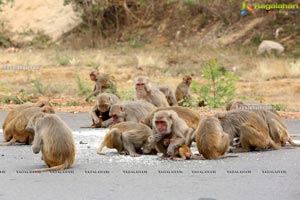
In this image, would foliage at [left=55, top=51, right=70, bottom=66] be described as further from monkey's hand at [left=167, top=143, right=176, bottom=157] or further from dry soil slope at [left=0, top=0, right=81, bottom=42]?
Result: monkey's hand at [left=167, top=143, right=176, bottom=157]

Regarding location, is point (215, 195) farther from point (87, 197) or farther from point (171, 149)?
point (171, 149)

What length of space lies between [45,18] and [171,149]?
35.6m

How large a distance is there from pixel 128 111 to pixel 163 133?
9.70 feet

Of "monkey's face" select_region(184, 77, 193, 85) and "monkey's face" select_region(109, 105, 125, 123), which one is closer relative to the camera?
Result: "monkey's face" select_region(109, 105, 125, 123)

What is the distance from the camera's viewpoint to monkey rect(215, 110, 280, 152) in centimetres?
1212

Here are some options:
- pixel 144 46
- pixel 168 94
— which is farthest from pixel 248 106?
pixel 144 46

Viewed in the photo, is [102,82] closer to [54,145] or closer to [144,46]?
[54,145]

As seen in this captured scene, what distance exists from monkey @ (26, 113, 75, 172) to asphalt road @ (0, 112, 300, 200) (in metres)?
0.16

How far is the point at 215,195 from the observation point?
914 centimetres

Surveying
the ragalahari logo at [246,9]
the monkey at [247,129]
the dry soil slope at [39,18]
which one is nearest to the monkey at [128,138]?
the monkey at [247,129]

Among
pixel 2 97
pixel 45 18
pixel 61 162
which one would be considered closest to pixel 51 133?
pixel 61 162

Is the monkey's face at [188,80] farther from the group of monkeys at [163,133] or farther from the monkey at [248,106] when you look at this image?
the monkey at [248,106]

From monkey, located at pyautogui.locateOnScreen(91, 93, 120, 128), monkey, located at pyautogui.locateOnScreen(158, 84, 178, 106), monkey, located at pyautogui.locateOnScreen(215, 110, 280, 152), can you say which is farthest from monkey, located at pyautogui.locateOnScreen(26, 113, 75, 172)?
monkey, located at pyautogui.locateOnScreen(158, 84, 178, 106)

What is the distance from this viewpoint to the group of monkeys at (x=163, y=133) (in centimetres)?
1080
